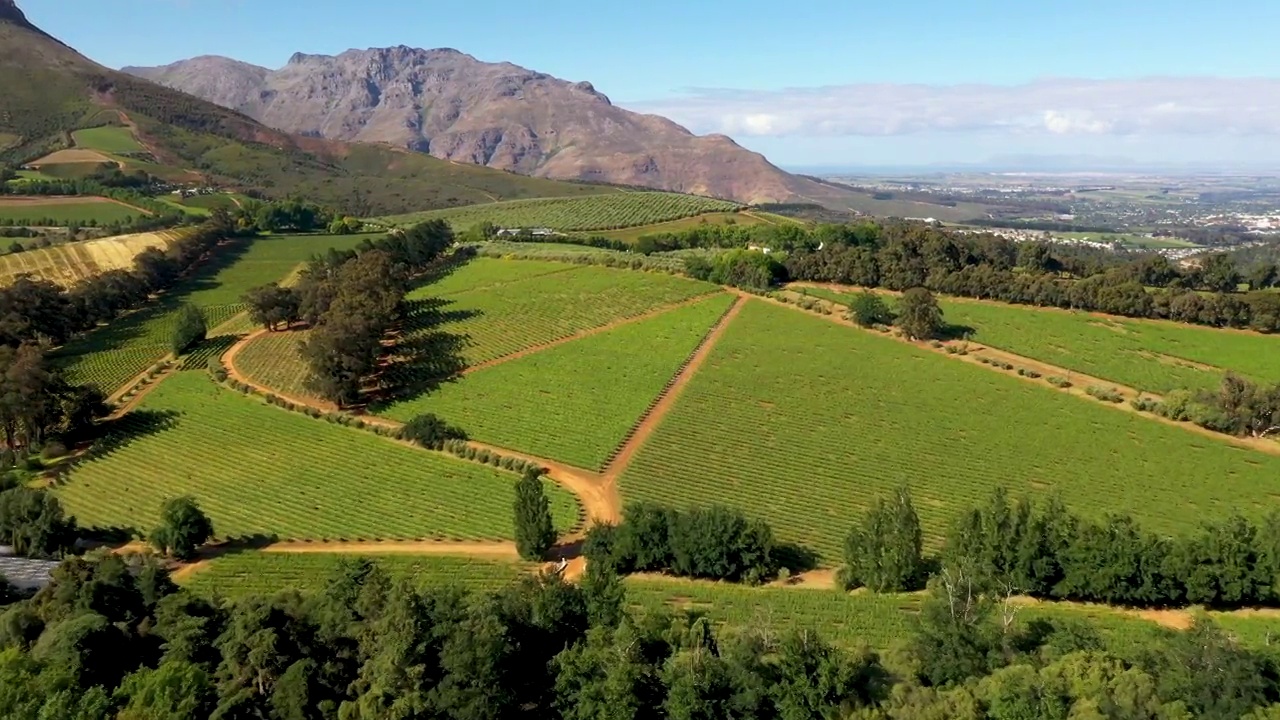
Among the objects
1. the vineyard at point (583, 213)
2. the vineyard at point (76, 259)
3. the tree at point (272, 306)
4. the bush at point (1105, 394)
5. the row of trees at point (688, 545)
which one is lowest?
the row of trees at point (688, 545)

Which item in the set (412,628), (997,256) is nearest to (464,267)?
(997,256)

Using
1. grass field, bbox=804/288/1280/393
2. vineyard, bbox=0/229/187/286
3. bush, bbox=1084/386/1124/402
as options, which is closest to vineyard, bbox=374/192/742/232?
vineyard, bbox=0/229/187/286

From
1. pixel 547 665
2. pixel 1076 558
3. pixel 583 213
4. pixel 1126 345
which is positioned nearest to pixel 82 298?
pixel 547 665

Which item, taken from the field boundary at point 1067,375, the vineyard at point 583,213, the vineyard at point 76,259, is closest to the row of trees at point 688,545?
the field boundary at point 1067,375

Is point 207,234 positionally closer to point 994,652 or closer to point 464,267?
point 464,267

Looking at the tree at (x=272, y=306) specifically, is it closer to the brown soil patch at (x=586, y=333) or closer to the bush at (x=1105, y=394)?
the brown soil patch at (x=586, y=333)

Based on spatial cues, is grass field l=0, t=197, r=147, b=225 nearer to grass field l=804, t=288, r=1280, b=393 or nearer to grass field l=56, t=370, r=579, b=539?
grass field l=56, t=370, r=579, b=539
